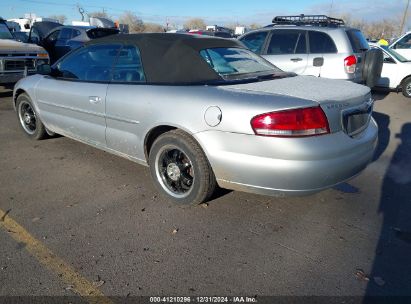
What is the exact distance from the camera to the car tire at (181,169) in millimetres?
3275

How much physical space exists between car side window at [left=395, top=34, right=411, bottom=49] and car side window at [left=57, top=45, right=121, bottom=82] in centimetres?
1284

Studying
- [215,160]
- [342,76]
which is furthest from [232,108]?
[342,76]

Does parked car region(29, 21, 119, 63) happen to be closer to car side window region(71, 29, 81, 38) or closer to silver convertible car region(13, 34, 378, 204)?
car side window region(71, 29, 81, 38)

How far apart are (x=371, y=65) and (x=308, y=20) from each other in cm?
262

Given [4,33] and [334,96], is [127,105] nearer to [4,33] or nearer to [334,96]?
[334,96]

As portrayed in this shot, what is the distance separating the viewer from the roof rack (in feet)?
29.0

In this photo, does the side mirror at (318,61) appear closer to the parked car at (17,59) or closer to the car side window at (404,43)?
the parked car at (17,59)

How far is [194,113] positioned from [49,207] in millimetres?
1708

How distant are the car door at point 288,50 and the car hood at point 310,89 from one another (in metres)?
4.61

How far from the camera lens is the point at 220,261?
2.76 m

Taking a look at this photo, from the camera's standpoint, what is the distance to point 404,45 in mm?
13570

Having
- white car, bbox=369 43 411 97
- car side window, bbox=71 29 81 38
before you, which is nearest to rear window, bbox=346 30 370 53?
white car, bbox=369 43 411 97

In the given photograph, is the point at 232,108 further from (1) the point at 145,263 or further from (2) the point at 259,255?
(1) the point at 145,263

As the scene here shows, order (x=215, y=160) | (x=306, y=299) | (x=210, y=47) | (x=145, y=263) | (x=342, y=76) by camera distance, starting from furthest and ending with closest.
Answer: (x=342, y=76) → (x=210, y=47) → (x=215, y=160) → (x=145, y=263) → (x=306, y=299)
